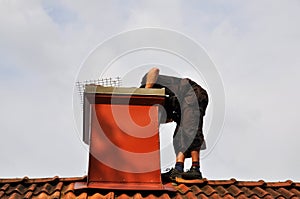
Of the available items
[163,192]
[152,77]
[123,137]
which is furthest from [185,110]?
[163,192]

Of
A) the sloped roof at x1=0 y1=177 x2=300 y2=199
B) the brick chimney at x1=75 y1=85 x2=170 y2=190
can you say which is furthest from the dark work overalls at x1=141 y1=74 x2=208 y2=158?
the sloped roof at x1=0 y1=177 x2=300 y2=199

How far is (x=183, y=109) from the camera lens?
25.3 feet

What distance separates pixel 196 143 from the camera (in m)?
7.51

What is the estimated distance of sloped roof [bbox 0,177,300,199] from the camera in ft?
20.4

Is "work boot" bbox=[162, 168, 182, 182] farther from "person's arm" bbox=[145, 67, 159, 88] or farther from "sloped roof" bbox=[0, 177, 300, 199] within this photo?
"person's arm" bbox=[145, 67, 159, 88]

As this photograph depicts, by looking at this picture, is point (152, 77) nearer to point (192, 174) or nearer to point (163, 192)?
point (192, 174)

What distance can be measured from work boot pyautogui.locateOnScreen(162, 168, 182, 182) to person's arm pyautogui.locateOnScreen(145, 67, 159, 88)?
1.27 metres

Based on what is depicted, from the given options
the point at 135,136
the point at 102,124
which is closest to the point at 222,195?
the point at 135,136

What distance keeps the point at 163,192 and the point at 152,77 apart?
1928 millimetres

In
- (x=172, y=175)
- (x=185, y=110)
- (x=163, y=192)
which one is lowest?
(x=163, y=192)

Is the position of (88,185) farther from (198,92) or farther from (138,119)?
(198,92)

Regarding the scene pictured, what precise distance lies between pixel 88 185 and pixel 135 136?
0.92 meters

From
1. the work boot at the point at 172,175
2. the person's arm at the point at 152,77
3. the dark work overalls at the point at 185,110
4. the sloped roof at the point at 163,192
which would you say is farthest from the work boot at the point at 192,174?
the person's arm at the point at 152,77

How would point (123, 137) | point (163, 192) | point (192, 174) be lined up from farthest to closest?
point (192, 174) < point (123, 137) < point (163, 192)
